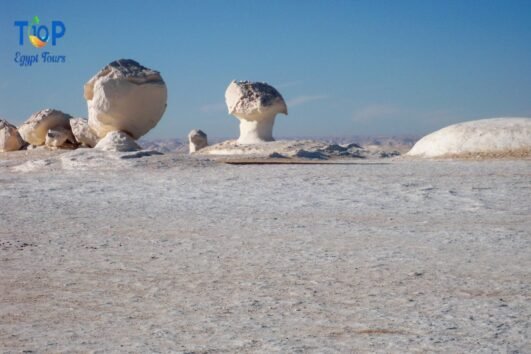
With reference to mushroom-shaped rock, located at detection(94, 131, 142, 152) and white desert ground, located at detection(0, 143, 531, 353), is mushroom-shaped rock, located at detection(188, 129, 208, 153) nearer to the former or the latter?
mushroom-shaped rock, located at detection(94, 131, 142, 152)

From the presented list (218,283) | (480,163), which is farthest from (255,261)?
(480,163)

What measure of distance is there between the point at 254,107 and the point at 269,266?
1813 cm

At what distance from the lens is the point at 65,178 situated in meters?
11.7

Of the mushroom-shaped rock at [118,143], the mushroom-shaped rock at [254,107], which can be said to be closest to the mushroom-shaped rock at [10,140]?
the mushroom-shaped rock at [118,143]

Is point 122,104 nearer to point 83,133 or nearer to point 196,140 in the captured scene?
point 83,133

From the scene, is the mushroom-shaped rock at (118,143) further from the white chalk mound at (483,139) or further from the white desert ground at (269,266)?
the white chalk mound at (483,139)

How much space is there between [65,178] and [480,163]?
288 inches

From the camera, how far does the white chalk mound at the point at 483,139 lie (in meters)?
15.9

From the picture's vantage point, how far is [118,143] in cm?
1633

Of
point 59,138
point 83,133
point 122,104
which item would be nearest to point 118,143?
point 122,104

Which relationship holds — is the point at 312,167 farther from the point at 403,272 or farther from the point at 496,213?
the point at 403,272

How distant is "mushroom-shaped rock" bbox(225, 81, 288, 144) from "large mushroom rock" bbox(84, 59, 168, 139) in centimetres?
559

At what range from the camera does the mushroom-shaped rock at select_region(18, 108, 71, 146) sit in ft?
67.2

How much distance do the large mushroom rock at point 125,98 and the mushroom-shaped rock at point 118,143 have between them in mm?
758
